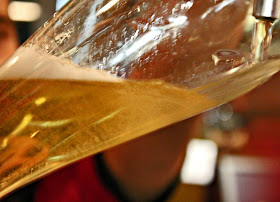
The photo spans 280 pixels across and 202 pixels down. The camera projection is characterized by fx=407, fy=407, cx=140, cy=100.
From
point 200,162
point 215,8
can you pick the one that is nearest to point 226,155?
point 200,162

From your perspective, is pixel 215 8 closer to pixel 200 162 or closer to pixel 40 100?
pixel 40 100

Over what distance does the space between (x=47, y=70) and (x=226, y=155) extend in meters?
1.39

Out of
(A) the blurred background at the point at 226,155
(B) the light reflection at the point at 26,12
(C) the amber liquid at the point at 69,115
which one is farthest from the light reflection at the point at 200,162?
(C) the amber liquid at the point at 69,115

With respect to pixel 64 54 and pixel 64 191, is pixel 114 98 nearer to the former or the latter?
pixel 64 54

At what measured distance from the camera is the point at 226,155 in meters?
1.62

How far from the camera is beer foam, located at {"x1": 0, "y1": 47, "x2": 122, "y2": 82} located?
0.31m

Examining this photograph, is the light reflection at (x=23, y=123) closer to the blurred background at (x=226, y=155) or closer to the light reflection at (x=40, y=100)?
the light reflection at (x=40, y=100)

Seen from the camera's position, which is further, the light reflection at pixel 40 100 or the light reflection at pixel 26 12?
the light reflection at pixel 26 12

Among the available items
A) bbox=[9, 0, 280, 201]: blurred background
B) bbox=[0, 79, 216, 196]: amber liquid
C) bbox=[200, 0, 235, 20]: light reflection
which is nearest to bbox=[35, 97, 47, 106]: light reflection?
bbox=[0, 79, 216, 196]: amber liquid

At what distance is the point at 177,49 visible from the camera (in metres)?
0.34

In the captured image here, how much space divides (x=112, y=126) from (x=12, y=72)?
0.30ft

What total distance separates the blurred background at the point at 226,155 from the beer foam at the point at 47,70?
123cm

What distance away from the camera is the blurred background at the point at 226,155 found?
61.3 inches

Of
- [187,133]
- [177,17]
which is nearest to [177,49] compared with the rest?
[177,17]
